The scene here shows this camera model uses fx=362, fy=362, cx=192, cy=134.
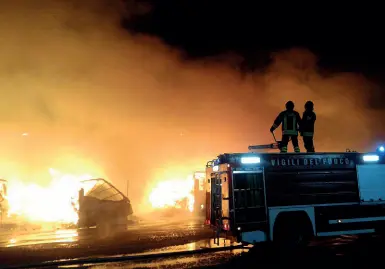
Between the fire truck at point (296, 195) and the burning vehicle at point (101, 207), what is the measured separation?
235 inches

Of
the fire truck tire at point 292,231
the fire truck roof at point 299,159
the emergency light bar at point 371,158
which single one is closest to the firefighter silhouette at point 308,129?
the fire truck roof at point 299,159

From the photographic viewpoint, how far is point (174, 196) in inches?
819

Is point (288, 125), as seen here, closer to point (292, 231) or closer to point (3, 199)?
point (292, 231)

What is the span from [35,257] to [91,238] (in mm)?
3121

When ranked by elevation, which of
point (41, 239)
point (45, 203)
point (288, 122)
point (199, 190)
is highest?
point (288, 122)

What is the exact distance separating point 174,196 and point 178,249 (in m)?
11.8

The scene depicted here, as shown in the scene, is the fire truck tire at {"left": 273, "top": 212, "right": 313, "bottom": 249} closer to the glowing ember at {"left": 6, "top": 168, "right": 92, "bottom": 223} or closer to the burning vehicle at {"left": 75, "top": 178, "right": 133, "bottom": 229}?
the burning vehicle at {"left": 75, "top": 178, "right": 133, "bottom": 229}

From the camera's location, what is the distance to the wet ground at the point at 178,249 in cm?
744

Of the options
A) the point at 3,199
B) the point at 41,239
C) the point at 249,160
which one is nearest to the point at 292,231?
the point at 249,160

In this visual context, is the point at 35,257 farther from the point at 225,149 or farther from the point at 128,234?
the point at 225,149

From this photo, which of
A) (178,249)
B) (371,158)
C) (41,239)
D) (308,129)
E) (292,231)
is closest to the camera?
(292,231)

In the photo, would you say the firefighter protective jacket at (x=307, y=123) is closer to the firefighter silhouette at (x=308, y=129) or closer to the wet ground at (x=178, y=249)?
the firefighter silhouette at (x=308, y=129)

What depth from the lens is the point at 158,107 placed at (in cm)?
2383

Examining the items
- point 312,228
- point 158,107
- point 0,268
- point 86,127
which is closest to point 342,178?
point 312,228
